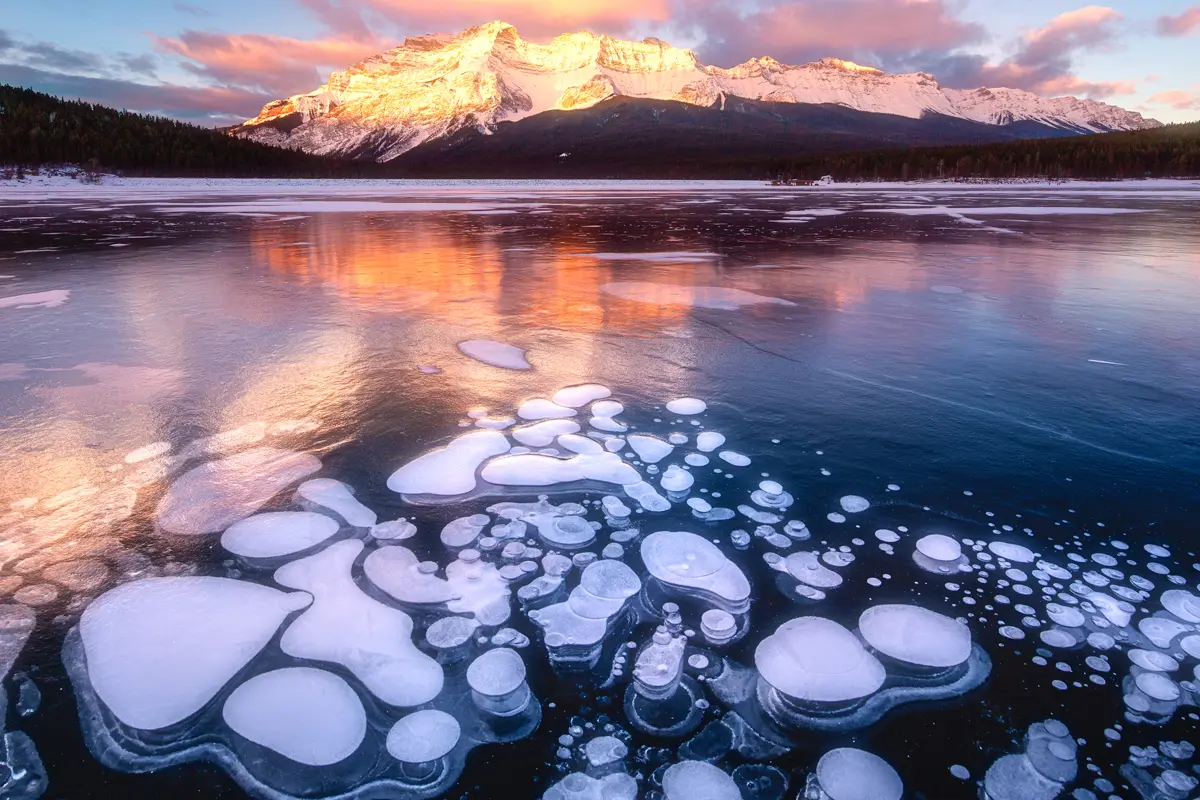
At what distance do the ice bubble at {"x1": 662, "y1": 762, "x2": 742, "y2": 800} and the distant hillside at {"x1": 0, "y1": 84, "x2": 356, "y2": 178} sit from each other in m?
63.9

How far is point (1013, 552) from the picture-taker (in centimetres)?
235

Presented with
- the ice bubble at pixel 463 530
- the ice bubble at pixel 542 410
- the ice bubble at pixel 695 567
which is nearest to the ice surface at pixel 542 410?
the ice bubble at pixel 542 410

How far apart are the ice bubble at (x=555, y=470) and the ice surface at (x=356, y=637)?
802 millimetres

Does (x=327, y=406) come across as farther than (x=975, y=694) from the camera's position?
Yes

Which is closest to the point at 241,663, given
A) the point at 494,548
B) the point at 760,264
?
the point at 494,548

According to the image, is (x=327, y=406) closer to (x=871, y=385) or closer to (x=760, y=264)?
(x=871, y=385)

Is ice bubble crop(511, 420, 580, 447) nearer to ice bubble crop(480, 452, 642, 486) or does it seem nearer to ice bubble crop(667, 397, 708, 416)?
ice bubble crop(480, 452, 642, 486)

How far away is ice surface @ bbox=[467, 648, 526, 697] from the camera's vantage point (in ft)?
5.81

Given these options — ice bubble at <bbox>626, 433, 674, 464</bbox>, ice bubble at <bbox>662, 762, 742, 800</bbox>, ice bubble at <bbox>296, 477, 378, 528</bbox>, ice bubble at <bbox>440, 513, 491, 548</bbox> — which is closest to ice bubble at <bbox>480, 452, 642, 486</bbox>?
ice bubble at <bbox>626, 433, 674, 464</bbox>

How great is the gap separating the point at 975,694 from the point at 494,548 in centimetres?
152

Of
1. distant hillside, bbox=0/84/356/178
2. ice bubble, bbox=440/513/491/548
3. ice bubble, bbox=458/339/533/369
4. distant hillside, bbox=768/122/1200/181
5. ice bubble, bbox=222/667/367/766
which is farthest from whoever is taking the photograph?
distant hillside, bbox=0/84/356/178

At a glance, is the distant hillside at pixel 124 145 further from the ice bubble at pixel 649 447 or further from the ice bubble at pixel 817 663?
the ice bubble at pixel 817 663

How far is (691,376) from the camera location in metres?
4.21

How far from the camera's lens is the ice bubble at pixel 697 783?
149cm
